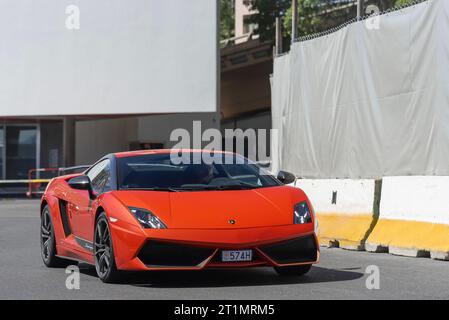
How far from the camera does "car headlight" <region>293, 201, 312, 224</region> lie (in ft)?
28.2

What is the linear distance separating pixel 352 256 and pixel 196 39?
927 inches

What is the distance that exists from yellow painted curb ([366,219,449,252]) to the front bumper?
3193 millimetres

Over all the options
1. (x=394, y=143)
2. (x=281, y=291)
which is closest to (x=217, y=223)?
(x=281, y=291)

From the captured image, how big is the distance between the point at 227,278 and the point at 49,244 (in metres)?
2.64

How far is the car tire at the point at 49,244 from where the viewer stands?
10.6 metres

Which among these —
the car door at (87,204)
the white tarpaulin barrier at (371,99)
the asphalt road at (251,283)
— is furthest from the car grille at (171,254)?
the white tarpaulin barrier at (371,99)

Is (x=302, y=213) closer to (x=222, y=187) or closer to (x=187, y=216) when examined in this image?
(x=222, y=187)

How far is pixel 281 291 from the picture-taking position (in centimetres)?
803

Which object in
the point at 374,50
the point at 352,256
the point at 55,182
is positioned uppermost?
the point at 374,50

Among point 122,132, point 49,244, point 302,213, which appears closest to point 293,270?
point 302,213

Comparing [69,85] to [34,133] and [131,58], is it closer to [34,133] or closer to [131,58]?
[131,58]

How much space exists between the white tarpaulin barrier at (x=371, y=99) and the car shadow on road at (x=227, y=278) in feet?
9.81

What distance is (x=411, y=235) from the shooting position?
1154cm

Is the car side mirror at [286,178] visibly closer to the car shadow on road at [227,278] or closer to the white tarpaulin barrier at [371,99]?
the car shadow on road at [227,278]
